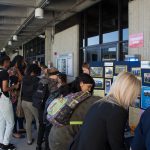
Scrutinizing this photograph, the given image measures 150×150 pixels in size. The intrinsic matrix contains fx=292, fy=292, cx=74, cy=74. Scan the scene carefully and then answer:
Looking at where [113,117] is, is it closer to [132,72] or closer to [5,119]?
[132,72]

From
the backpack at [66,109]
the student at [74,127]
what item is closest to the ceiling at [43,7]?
the student at [74,127]

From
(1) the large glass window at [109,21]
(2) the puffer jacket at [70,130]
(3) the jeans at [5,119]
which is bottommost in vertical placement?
(3) the jeans at [5,119]

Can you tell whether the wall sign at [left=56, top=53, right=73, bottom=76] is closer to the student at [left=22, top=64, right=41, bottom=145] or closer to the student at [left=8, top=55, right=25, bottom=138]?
the student at [left=8, top=55, right=25, bottom=138]

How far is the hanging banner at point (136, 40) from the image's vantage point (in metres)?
5.16

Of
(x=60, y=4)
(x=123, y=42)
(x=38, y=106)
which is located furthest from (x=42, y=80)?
(x=60, y=4)

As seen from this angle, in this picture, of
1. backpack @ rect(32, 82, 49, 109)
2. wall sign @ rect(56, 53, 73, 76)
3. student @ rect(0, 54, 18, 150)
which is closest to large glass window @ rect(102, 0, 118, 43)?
wall sign @ rect(56, 53, 73, 76)

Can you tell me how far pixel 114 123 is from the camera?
1.93m

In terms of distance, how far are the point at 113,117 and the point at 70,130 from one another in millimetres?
915

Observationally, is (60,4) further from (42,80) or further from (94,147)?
(94,147)

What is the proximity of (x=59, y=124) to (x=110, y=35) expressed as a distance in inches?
186

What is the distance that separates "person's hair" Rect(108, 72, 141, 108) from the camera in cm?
195

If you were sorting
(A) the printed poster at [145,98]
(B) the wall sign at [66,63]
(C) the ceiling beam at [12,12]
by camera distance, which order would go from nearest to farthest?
(A) the printed poster at [145,98] < (C) the ceiling beam at [12,12] < (B) the wall sign at [66,63]

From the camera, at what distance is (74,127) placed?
2771mm

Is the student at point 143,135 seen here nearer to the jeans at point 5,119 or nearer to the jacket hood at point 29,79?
the jeans at point 5,119
